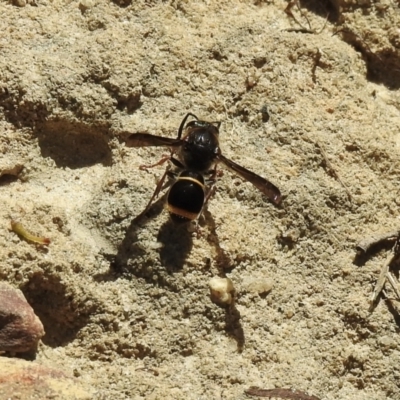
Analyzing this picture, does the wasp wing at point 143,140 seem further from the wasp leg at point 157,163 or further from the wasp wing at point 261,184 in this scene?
the wasp wing at point 261,184

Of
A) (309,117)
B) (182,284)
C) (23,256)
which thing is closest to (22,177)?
(23,256)

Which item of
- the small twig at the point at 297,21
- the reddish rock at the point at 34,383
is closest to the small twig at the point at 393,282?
the small twig at the point at 297,21

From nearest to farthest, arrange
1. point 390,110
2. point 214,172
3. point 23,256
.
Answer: point 23,256
point 214,172
point 390,110

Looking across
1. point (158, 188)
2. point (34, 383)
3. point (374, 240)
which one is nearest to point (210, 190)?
point (158, 188)

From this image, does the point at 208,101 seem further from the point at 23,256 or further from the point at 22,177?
the point at 23,256

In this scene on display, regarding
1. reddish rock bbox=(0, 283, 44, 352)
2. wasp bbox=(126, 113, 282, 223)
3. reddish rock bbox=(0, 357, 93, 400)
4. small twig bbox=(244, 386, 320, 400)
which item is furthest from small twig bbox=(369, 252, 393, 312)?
reddish rock bbox=(0, 283, 44, 352)

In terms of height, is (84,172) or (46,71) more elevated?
(46,71)
